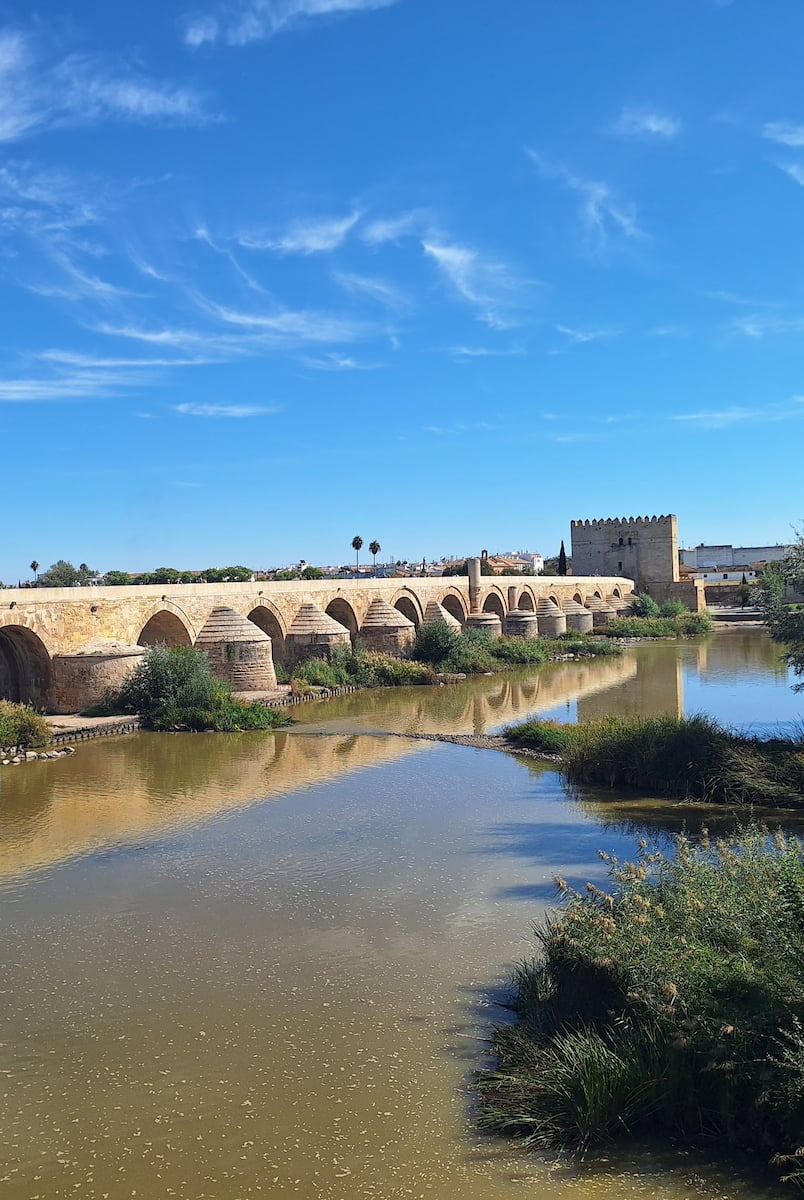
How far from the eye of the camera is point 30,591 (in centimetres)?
1382

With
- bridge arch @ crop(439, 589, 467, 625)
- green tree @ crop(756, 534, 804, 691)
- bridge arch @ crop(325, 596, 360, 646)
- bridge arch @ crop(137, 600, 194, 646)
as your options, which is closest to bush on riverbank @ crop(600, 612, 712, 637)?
bridge arch @ crop(439, 589, 467, 625)

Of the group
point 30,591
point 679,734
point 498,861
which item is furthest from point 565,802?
point 30,591

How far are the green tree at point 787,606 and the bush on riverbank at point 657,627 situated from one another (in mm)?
21952

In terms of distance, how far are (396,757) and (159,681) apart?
4645mm

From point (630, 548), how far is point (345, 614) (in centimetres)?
2701

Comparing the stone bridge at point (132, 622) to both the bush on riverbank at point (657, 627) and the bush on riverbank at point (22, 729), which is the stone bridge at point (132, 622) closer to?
the bush on riverbank at point (22, 729)

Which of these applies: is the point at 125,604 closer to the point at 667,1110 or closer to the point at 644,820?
the point at 644,820

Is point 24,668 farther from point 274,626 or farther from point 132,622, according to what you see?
point 274,626

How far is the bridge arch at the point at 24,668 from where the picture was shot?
14.1 metres

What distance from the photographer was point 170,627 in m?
16.6

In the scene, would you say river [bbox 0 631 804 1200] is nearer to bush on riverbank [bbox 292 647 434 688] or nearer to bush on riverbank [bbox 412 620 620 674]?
bush on riverbank [bbox 292 647 434 688]

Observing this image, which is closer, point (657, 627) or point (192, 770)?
point (192, 770)

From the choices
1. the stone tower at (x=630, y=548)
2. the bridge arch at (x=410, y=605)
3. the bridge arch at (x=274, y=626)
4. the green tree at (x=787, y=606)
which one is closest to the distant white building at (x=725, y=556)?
the stone tower at (x=630, y=548)

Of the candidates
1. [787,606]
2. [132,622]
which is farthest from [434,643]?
[787,606]
